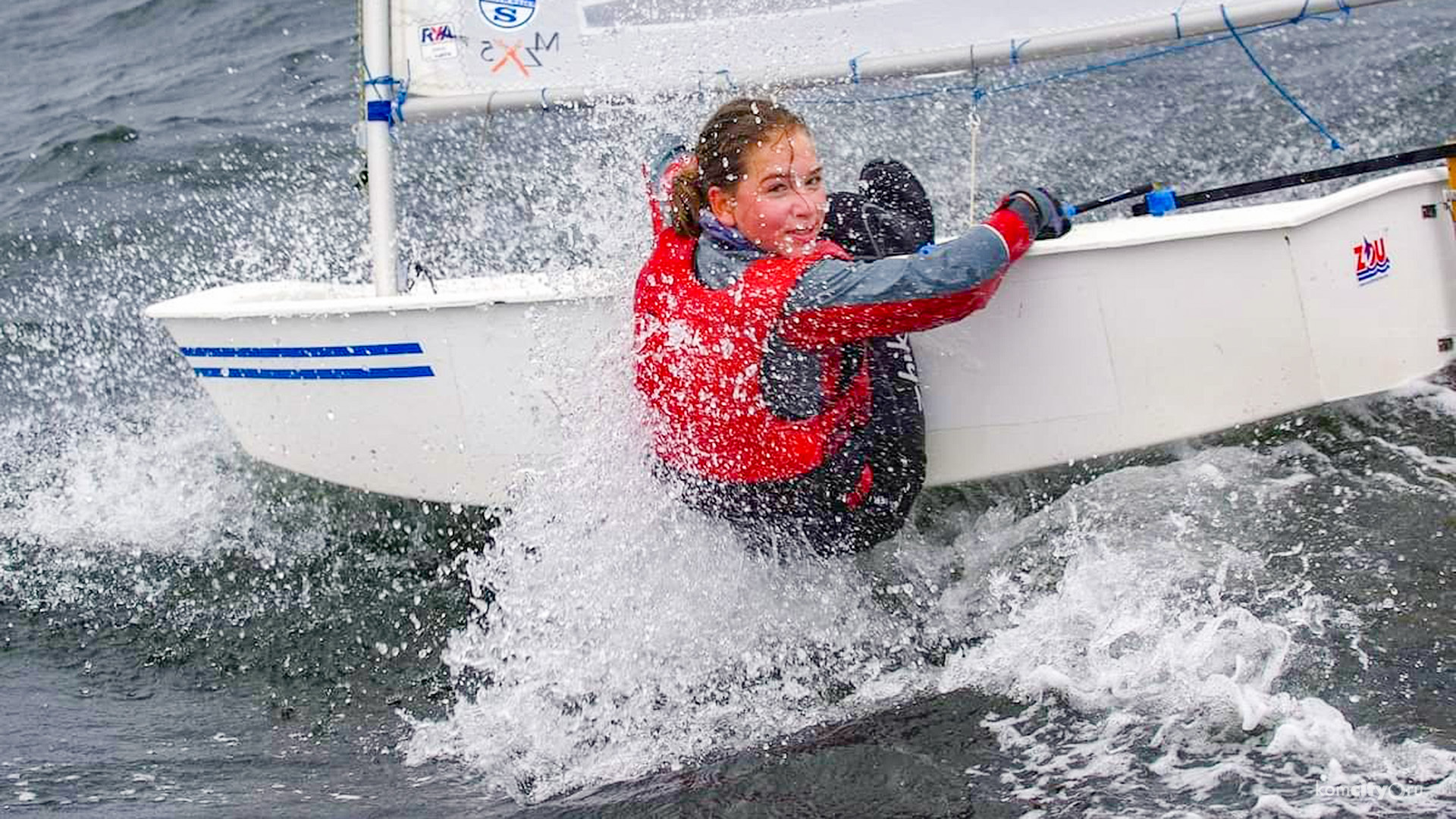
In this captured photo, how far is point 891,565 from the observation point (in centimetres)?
380

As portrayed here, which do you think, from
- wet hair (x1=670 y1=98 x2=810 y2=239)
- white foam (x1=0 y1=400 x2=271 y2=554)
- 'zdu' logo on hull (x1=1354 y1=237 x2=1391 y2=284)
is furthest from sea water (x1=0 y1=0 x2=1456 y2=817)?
wet hair (x1=670 y1=98 x2=810 y2=239)

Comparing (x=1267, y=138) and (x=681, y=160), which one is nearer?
(x=681, y=160)

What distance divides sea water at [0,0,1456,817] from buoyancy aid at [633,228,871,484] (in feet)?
0.87

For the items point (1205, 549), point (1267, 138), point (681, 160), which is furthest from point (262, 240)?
point (1205, 549)

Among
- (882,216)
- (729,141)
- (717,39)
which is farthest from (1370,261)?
(717,39)

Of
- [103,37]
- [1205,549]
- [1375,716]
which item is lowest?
[1375,716]

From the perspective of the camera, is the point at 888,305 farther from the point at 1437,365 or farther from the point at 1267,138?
the point at 1267,138

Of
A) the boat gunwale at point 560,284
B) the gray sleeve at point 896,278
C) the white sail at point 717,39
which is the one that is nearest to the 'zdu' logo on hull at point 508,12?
the white sail at point 717,39

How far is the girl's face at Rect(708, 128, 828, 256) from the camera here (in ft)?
10.5

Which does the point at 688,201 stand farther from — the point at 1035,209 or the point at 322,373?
the point at 322,373

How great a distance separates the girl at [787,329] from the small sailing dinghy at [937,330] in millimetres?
255

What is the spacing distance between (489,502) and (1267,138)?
3.63 meters

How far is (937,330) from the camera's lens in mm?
3639

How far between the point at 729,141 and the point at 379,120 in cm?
137
